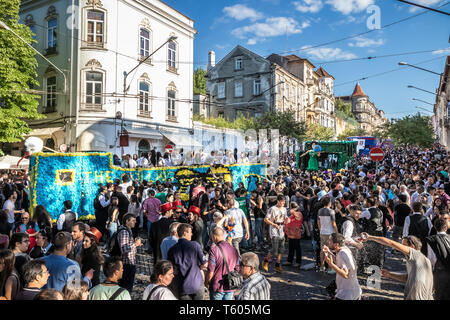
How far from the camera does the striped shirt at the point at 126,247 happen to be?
204 inches

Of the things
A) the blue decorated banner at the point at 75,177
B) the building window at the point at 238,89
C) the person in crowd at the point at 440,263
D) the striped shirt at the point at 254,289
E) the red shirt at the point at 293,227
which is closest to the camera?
the striped shirt at the point at 254,289

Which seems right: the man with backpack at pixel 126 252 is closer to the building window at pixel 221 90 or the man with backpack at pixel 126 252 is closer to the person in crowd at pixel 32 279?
the person in crowd at pixel 32 279

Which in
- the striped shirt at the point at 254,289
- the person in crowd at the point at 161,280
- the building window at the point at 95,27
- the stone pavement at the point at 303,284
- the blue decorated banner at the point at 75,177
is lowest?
the stone pavement at the point at 303,284

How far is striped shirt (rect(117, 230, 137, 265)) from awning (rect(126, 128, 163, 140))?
17423 mm

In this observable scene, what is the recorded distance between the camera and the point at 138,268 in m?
7.88

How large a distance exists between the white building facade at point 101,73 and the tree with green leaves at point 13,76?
1538mm

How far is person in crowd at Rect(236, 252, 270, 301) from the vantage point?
3551mm

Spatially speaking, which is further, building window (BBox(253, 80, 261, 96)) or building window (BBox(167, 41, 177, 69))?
building window (BBox(253, 80, 261, 96))

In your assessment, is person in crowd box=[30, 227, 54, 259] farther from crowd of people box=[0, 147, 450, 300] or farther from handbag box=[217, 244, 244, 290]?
handbag box=[217, 244, 244, 290]

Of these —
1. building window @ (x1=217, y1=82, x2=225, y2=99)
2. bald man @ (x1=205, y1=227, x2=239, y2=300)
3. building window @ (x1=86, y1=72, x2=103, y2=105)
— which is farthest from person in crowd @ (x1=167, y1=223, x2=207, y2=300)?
building window @ (x1=217, y1=82, x2=225, y2=99)

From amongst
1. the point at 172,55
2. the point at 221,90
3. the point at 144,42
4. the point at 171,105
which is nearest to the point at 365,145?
the point at 221,90

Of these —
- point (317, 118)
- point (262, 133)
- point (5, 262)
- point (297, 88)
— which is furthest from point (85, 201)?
point (317, 118)

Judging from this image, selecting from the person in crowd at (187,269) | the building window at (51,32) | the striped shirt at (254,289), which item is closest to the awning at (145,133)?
the building window at (51,32)
